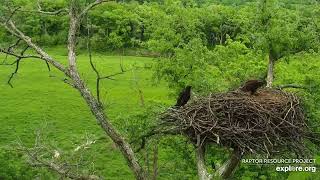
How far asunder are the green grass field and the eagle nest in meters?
3.61

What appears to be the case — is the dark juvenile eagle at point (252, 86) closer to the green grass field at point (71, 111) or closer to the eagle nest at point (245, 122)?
the eagle nest at point (245, 122)

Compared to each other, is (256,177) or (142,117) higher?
(142,117)

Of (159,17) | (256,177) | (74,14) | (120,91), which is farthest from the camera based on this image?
(120,91)

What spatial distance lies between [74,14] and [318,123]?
5879 millimetres

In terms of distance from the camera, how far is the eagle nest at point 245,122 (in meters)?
Answer: 9.83

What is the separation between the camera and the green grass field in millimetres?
17734

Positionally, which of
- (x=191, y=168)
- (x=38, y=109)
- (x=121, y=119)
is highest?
(x=121, y=119)

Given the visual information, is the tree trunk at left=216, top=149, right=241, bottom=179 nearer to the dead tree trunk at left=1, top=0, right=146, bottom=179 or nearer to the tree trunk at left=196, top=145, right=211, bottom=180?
the tree trunk at left=196, top=145, right=211, bottom=180

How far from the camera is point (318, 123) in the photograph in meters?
12.6

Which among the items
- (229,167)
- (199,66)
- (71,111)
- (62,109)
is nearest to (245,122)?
(229,167)

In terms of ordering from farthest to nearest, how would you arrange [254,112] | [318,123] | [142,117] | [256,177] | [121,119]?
1. [256,177]
2. [121,119]
3. [142,117]
4. [318,123]
5. [254,112]

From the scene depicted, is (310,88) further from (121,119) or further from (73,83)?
(73,83)

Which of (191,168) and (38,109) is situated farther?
(38,109)

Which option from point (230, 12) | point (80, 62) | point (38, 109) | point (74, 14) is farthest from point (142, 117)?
point (230, 12)
